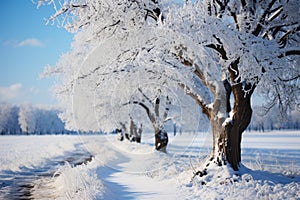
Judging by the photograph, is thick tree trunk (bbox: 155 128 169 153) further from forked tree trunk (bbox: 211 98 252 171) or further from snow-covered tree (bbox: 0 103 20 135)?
snow-covered tree (bbox: 0 103 20 135)

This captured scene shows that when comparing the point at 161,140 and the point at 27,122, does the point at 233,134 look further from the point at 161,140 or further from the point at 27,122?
the point at 27,122

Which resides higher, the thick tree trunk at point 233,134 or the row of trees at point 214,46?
the row of trees at point 214,46

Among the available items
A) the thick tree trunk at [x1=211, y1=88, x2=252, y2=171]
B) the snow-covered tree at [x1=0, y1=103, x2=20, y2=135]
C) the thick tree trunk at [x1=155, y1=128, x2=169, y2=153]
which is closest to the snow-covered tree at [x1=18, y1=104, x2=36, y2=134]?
the snow-covered tree at [x1=0, y1=103, x2=20, y2=135]

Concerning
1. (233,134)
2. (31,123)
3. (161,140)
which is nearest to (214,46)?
(233,134)

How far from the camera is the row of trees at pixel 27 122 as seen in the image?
366 feet

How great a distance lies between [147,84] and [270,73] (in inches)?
345

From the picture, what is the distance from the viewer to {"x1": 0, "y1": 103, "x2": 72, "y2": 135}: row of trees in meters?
112

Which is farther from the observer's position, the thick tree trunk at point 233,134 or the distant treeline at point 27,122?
the distant treeline at point 27,122

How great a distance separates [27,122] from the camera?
112 meters

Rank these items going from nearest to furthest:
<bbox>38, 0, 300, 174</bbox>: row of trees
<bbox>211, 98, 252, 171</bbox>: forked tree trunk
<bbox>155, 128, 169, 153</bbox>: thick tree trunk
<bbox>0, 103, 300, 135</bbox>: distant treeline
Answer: <bbox>38, 0, 300, 174</bbox>: row of trees, <bbox>211, 98, 252, 171</bbox>: forked tree trunk, <bbox>155, 128, 169, 153</bbox>: thick tree trunk, <bbox>0, 103, 300, 135</bbox>: distant treeline

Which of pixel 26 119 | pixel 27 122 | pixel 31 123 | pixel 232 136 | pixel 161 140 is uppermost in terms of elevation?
pixel 26 119

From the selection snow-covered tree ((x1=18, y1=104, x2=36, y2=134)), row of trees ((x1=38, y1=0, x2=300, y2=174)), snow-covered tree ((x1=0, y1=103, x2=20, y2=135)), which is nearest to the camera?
row of trees ((x1=38, y1=0, x2=300, y2=174))

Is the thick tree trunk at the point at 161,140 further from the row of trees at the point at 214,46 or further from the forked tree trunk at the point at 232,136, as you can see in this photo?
the forked tree trunk at the point at 232,136

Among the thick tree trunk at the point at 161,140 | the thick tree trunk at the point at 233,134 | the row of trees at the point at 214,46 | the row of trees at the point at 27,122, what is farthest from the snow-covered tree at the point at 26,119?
the thick tree trunk at the point at 233,134
